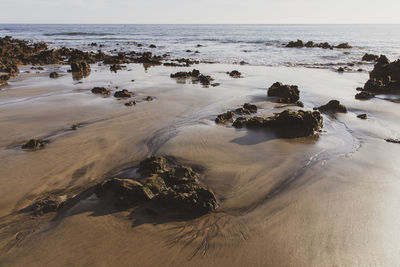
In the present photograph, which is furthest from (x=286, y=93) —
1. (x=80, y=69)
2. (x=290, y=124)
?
(x=80, y=69)

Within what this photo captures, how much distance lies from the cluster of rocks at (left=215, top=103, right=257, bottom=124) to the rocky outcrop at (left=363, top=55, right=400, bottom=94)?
6.96 metres

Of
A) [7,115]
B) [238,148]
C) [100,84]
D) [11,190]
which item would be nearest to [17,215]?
[11,190]

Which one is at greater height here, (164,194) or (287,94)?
(287,94)

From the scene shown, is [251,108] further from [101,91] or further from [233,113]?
[101,91]

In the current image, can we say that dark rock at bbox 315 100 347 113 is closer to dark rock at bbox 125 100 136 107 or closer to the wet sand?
the wet sand

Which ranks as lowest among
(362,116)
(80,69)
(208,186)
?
(208,186)

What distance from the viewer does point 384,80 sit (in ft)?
42.5

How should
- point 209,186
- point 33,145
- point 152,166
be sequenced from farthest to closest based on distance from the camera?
point 33,145 < point 152,166 < point 209,186

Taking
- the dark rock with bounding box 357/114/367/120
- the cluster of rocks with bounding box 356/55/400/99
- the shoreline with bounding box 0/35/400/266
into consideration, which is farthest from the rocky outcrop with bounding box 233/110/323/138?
the cluster of rocks with bounding box 356/55/400/99

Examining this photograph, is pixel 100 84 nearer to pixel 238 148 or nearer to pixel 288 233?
pixel 238 148

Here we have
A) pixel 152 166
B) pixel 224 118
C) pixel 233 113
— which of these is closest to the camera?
pixel 152 166

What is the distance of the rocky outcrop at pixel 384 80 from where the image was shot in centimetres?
1176

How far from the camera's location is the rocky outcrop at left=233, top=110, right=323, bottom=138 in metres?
6.39

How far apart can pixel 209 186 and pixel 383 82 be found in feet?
42.7
